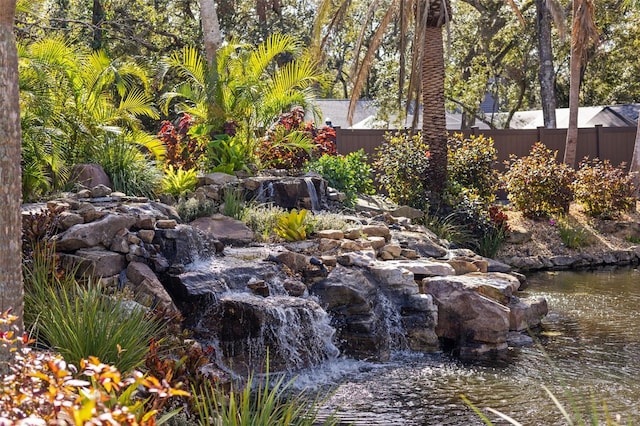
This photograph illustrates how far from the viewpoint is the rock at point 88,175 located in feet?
35.2

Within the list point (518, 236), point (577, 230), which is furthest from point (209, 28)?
point (577, 230)

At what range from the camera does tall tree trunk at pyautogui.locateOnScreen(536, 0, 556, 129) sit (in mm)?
26625

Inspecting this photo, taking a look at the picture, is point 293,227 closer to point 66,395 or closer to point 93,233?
point 93,233

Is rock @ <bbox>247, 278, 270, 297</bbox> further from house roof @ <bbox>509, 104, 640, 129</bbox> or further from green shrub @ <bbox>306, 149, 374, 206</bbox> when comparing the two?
house roof @ <bbox>509, 104, 640, 129</bbox>

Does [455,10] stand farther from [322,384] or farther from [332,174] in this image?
[322,384]

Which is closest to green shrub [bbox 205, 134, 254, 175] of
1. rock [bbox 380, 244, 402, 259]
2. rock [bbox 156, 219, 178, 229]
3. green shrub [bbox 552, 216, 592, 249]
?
rock [bbox 380, 244, 402, 259]

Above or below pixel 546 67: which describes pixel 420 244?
below

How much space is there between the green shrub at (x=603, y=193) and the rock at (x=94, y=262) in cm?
1241

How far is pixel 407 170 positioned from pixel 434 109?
1.44 m

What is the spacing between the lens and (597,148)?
2320 cm

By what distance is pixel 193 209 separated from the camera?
1146cm

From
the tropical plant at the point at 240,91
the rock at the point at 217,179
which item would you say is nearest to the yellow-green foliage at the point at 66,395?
the rock at the point at 217,179

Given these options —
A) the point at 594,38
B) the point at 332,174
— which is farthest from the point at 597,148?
the point at 332,174

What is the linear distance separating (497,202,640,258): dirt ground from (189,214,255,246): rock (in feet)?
20.9
